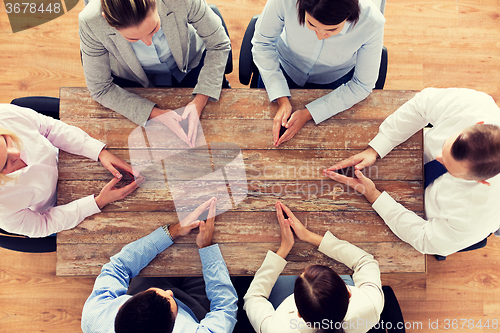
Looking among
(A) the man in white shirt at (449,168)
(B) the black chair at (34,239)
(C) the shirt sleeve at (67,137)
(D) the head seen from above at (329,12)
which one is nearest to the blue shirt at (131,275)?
(B) the black chair at (34,239)

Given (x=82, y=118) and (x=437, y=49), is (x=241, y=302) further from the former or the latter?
(x=437, y=49)

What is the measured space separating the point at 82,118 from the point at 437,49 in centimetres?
250

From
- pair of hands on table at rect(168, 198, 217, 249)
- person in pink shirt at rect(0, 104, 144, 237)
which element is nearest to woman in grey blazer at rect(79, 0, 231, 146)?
person in pink shirt at rect(0, 104, 144, 237)

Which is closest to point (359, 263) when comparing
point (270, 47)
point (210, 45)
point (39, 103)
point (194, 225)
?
point (194, 225)

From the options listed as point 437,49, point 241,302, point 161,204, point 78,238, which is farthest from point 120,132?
point 437,49

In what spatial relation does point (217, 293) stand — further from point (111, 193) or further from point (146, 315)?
point (111, 193)

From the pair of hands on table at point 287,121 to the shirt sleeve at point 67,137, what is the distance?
2.70ft

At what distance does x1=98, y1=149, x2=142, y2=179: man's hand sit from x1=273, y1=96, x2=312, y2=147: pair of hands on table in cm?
68

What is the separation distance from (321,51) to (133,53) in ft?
2.88

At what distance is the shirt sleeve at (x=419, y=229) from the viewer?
4.15 ft

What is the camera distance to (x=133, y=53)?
134cm

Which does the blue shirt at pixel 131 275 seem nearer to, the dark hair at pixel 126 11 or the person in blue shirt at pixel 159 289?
the person in blue shirt at pixel 159 289

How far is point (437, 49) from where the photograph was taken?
228 centimetres

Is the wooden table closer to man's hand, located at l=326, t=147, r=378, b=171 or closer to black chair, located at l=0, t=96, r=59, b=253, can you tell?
man's hand, located at l=326, t=147, r=378, b=171
